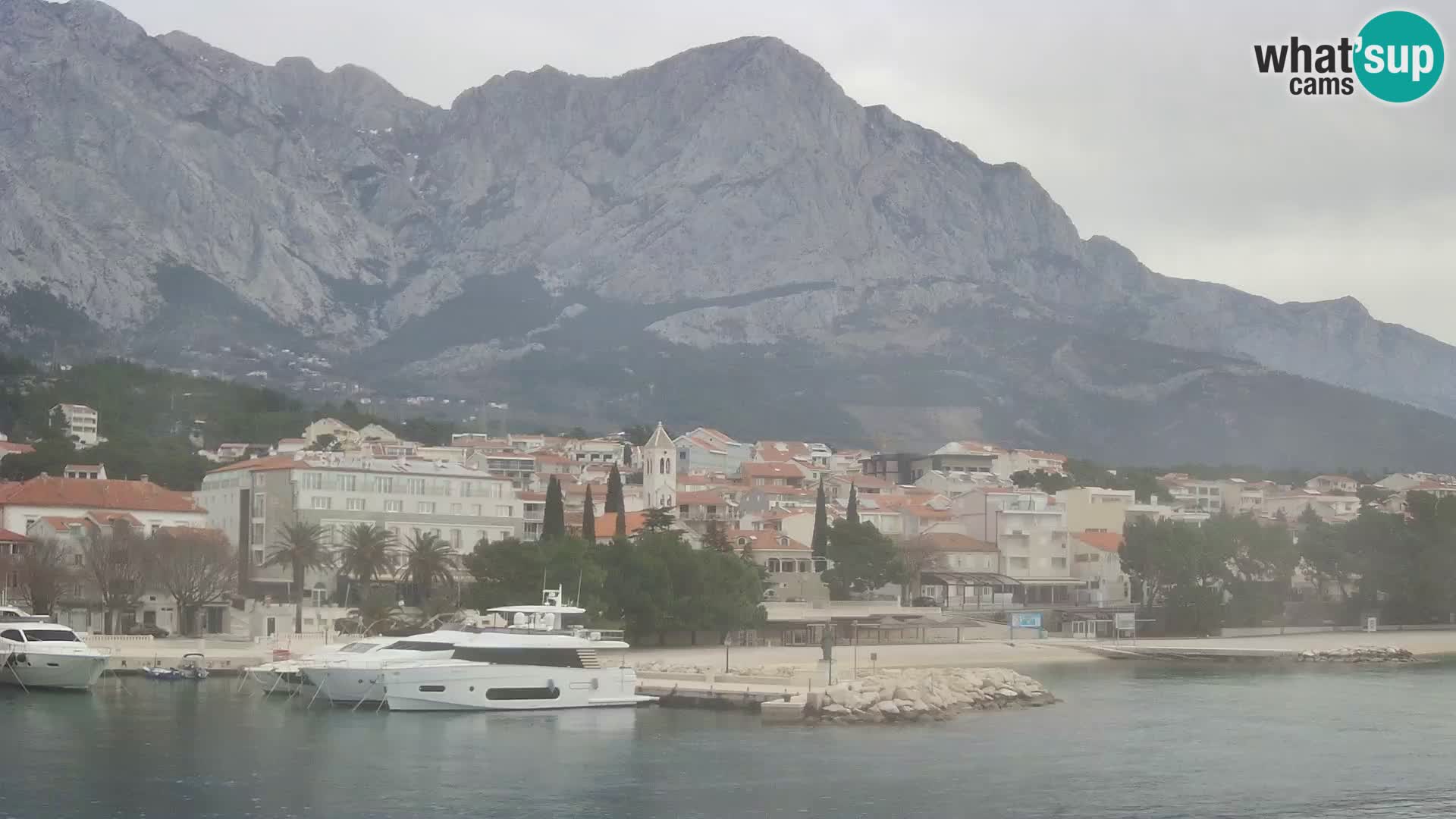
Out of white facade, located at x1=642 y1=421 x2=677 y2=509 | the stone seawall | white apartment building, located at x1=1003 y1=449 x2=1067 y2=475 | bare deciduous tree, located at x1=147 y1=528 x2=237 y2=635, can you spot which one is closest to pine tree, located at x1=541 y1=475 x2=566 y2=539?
bare deciduous tree, located at x1=147 y1=528 x2=237 y2=635

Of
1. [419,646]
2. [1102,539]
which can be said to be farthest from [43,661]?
[1102,539]

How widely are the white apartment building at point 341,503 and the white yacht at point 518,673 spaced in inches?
1351

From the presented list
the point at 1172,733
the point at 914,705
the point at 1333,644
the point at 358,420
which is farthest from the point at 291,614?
the point at 358,420

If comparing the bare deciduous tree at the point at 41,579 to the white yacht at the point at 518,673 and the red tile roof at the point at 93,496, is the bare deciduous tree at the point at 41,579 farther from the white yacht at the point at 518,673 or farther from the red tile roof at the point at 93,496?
the white yacht at the point at 518,673

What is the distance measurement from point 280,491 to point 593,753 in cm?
5317

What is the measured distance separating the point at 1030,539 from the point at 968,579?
30.6 ft

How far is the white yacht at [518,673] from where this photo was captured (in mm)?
56719

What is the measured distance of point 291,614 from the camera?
79.2 meters

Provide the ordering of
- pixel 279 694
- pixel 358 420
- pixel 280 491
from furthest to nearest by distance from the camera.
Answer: pixel 358 420 < pixel 280 491 < pixel 279 694

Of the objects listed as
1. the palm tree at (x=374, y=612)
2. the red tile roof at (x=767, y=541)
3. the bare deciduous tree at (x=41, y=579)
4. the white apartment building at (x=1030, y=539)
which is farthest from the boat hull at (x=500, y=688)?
the white apartment building at (x=1030, y=539)

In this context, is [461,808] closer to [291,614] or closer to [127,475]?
[291,614]

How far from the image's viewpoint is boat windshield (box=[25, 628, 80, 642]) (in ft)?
202

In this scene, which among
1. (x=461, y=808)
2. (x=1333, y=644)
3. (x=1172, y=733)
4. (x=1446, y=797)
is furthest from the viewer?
(x=1333, y=644)

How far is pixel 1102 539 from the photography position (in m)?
115
